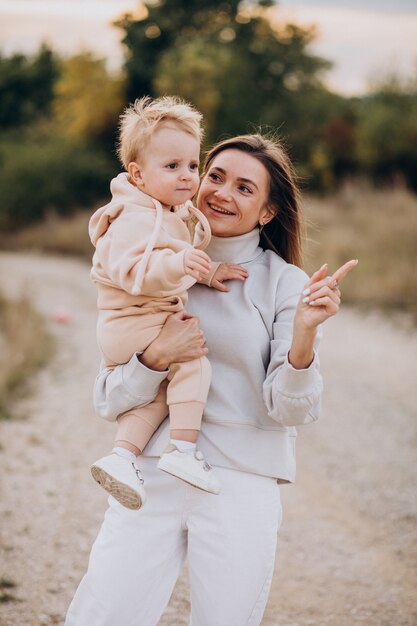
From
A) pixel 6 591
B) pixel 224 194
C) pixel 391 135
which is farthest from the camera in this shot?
pixel 391 135

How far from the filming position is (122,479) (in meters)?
2.21

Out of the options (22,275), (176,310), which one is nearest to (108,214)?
(176,310)

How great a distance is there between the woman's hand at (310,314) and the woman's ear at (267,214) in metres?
0.49

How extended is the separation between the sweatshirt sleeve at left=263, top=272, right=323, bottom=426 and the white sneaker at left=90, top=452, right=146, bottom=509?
0.44 metres

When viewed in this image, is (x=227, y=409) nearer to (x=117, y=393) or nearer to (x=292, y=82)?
(x=117, y=393)

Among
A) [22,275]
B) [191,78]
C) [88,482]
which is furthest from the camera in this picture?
[191,78]

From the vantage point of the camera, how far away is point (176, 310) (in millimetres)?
2391

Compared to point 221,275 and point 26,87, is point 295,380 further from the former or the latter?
point 26,87

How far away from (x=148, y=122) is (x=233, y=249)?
0.50 m

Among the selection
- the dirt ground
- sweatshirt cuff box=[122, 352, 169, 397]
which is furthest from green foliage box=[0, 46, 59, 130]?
sweatshirt cuff box=[122, 352, 169, 397]

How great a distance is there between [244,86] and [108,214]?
25.5 metres

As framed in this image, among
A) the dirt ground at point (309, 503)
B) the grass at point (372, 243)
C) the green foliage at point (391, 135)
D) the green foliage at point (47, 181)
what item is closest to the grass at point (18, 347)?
the dirt ground at point (309, 503)

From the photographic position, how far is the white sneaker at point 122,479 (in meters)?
2.20

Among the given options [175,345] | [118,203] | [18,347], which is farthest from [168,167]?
[18,347]
